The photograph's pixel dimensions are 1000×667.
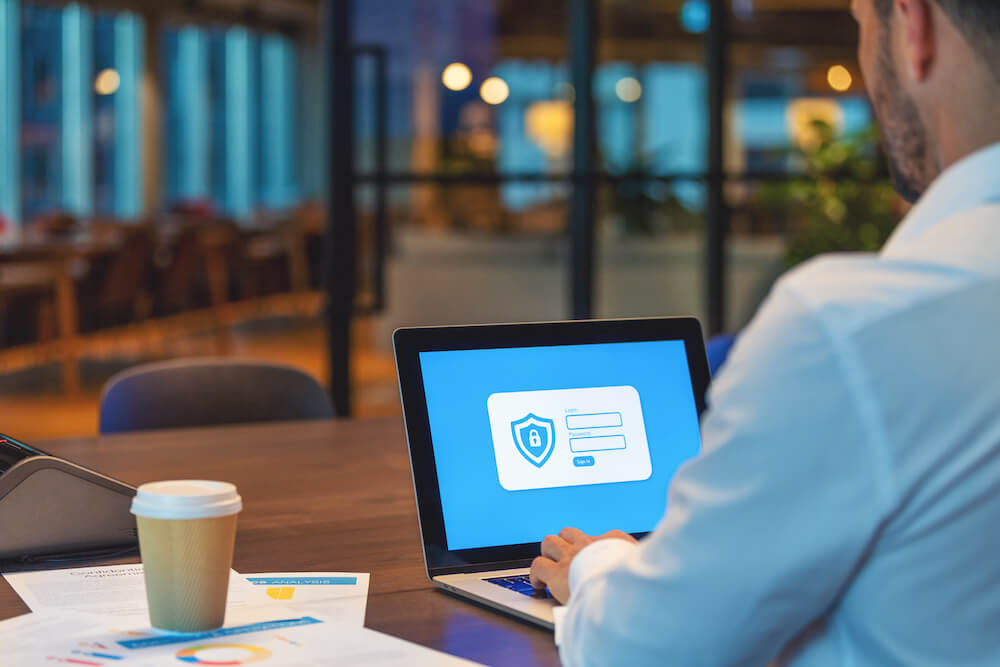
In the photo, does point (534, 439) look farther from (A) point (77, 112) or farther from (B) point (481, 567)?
(A) point (77, 112)

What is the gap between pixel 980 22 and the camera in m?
0.82

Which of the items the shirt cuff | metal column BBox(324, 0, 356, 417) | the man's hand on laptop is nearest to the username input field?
the man's hand on laptop

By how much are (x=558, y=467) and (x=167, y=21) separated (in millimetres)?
13733

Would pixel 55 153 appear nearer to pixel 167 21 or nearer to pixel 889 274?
pixel 167 21

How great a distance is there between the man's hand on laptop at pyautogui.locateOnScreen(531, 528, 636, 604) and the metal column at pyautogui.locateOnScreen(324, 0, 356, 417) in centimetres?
326

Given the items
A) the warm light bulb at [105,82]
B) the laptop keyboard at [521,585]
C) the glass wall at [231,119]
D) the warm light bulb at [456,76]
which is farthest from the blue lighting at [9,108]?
the laptop keyboard at [521,585]

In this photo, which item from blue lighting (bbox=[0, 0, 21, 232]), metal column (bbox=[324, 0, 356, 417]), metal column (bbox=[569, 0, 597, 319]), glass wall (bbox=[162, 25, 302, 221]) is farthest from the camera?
glass wall (bbox=[162, 25, 302, 221])

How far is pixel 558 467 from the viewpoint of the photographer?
1304 millimetres

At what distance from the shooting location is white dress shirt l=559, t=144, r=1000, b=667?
0.75 meters

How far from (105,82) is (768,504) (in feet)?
43.0

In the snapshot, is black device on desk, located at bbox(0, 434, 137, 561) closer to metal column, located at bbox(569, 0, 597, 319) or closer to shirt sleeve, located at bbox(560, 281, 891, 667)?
shirt sleeve, located at bbox(560, 281, 891, 667)

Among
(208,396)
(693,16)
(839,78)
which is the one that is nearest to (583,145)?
(693,16)

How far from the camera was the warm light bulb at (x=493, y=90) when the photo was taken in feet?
15.4

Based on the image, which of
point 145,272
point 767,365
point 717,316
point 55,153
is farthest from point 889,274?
point 55,153
